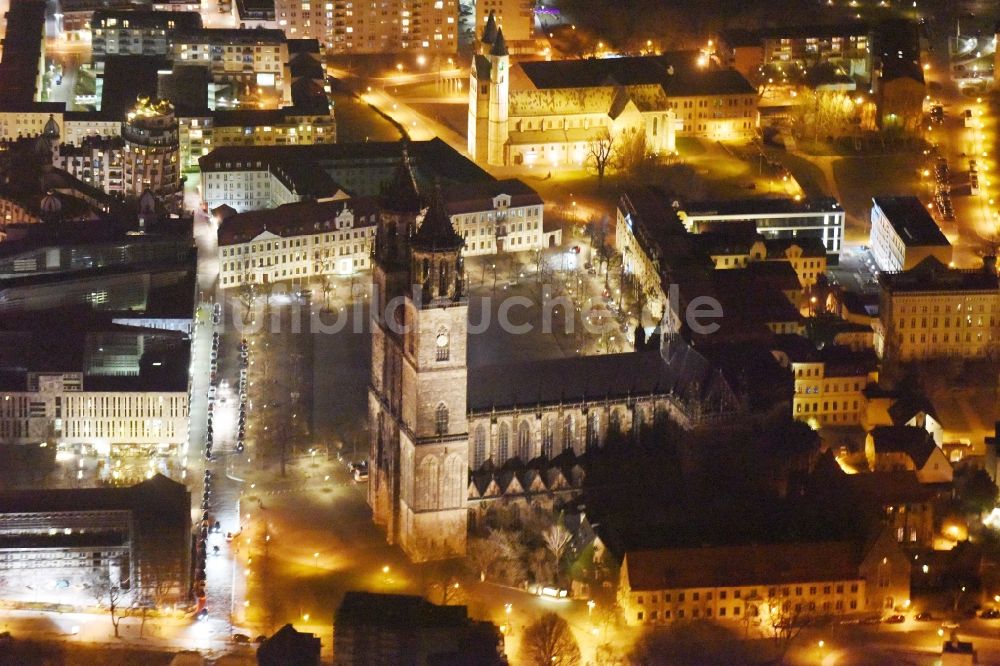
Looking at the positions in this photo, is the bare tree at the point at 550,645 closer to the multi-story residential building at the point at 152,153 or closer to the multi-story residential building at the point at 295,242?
the multi-story residential building at the point at 295,242

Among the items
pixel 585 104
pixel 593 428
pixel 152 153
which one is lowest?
pixel 593 428

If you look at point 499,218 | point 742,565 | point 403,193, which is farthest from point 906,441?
point 499,218

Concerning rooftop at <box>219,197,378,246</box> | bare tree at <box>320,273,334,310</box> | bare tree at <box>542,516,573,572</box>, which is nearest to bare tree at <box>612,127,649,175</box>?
rooftop at <box>219,197,378,246</box>

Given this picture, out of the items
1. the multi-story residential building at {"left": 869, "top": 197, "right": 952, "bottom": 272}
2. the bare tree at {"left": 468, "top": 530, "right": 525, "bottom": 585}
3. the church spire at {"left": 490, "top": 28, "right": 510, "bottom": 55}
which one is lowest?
the bare tree at {"left": 468, "top": 530, "right": 525, "bottom": 585}

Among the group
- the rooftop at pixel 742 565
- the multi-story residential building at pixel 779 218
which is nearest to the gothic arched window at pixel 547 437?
the rooftop at pixel 742 565

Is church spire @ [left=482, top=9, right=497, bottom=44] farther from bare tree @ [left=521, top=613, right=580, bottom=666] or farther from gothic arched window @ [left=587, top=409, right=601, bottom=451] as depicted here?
bare tree @ [left=521, top=613, right=580, bottom=666]

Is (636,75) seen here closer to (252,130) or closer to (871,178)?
(871,178)
